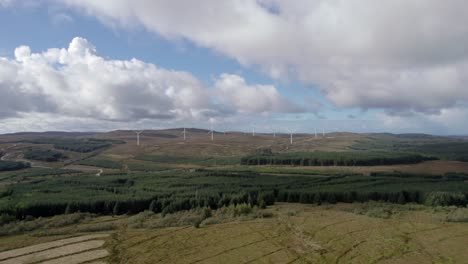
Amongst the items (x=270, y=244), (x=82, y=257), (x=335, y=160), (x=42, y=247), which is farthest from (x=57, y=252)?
(x=335, y=160)

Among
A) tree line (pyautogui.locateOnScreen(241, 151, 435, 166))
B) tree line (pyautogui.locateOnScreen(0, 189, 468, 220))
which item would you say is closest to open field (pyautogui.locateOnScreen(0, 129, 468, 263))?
tree line (pyautogui.locateOnScreen(0, 189, 468, 220))

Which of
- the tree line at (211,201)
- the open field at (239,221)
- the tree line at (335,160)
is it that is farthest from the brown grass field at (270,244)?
the tree line at (335,160)

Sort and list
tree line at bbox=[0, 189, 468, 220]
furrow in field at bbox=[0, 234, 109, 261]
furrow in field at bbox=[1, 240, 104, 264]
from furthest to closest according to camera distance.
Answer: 1. tree line at bbox=[0, 189, 468, 220]
2. furrow in field at bbox=[0, 234, 109, 261]
3. furrow in field at bbox=[1, 240, 104, 264]

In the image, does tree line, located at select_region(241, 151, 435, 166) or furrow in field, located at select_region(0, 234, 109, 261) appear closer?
furrow in field, located at select_region(0, 234, 109, 261)

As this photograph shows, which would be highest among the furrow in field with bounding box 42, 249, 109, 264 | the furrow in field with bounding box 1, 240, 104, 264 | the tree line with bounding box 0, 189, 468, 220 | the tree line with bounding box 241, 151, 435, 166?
the tree line with bounding box 241, 151, 435, 166

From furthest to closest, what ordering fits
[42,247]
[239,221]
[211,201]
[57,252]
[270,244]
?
[211,201], [239,221], [42,247], [270,244], [57,252]

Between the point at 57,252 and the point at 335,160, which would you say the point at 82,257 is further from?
the point at 335,160

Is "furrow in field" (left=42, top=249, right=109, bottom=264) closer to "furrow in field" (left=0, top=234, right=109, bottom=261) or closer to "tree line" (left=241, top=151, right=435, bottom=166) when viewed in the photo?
"furrow in field" (left=0, top=234, right=109, bottom=261)

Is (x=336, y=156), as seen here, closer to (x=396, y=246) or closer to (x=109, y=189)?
(x=109, y=189)

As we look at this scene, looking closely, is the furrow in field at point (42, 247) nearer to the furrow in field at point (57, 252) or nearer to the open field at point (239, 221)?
the open field at point (239, 221)

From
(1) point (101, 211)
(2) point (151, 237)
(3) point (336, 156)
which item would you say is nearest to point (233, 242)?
(2) point (151, 237)

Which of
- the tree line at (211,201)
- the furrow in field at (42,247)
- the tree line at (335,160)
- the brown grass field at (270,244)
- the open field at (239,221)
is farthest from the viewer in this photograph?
the tree line at (335,160)
